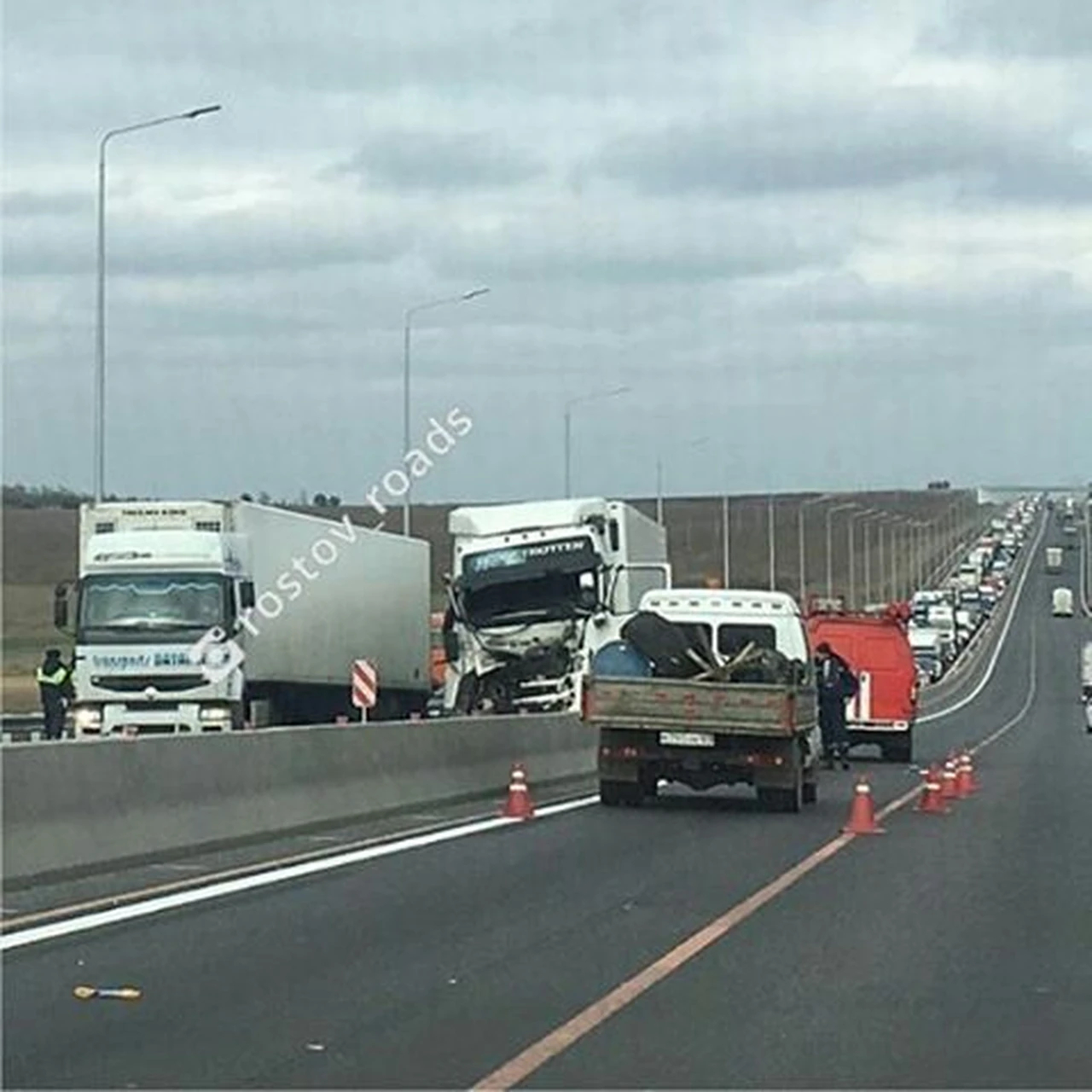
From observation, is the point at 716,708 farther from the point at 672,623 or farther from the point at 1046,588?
the point at 1046,588

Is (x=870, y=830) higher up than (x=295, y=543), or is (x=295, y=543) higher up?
(x=295, y=543)

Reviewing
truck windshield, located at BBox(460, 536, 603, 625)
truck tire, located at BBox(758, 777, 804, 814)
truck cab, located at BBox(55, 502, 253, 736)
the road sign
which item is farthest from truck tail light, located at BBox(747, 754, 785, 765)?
the road sign

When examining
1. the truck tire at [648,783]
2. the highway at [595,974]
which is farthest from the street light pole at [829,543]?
the highway at [595,974]

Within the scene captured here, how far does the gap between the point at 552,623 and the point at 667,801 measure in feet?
36.9

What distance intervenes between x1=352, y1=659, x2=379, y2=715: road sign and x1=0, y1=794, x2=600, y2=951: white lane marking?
17.9m

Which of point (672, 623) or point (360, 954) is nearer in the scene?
point (360, 954)

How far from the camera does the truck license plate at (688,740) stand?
2519cm

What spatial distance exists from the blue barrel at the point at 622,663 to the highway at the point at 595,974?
4.69 meters

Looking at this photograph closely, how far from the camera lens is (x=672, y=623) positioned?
86.9ft

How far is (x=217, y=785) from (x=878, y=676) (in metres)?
26.1

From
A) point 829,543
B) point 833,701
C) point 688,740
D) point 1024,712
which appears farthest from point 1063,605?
point 688,740

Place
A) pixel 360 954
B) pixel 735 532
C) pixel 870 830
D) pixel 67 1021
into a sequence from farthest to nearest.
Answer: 1. pixel 735 532
2. pixel 870 830
3. pixel 360 954
4. pixel 67 1021

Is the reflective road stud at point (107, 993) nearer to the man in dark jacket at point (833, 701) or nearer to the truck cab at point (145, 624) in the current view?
the truck cab at point (145, 624)

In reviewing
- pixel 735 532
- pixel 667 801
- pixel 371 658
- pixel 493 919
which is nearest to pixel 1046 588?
pixel 735 532
